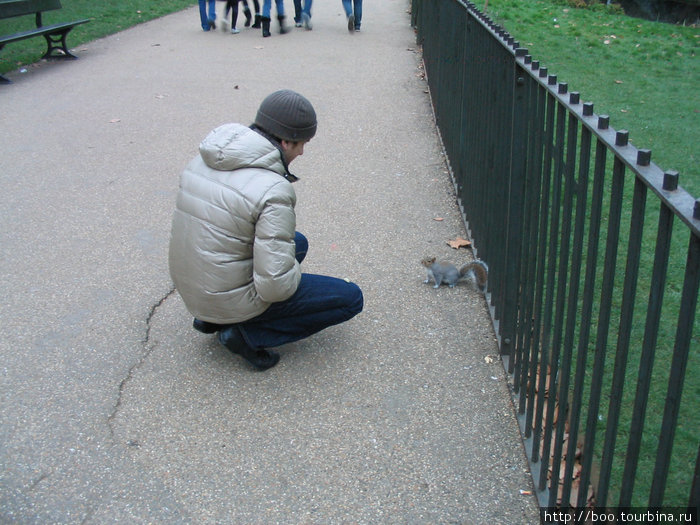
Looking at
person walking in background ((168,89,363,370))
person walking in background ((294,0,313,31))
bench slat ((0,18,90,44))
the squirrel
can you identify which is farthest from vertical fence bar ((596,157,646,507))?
person walking in background ((294,0,313,31))

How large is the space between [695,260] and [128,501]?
231 cm

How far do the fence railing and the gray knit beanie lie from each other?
0.99 meters

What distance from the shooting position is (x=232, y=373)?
152 inches

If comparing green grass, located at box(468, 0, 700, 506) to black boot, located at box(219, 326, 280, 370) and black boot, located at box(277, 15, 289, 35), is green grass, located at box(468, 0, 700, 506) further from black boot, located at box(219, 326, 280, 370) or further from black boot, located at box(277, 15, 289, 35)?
black boot, located at box(277, 15, 289, 35)

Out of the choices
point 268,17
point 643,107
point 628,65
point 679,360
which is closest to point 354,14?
point 268,17

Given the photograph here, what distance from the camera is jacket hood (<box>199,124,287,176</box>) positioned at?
135 inches

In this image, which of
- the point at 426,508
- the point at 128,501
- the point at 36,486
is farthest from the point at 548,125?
the point at 36,486

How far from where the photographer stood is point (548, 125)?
297cm

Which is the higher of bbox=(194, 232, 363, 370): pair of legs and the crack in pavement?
bbox=(194, 232, 363, 370): pair of legs

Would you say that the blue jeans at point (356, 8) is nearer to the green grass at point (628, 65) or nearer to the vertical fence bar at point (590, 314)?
the green grass at point (628, 65)

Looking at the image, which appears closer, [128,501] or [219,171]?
[128,501]

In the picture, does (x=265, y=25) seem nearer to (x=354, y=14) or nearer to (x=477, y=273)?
(x=354, y=14)

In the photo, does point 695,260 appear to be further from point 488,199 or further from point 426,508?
point 488,199

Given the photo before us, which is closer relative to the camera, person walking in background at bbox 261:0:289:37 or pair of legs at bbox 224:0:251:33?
person walking in background at bbox 261:0:289:37
